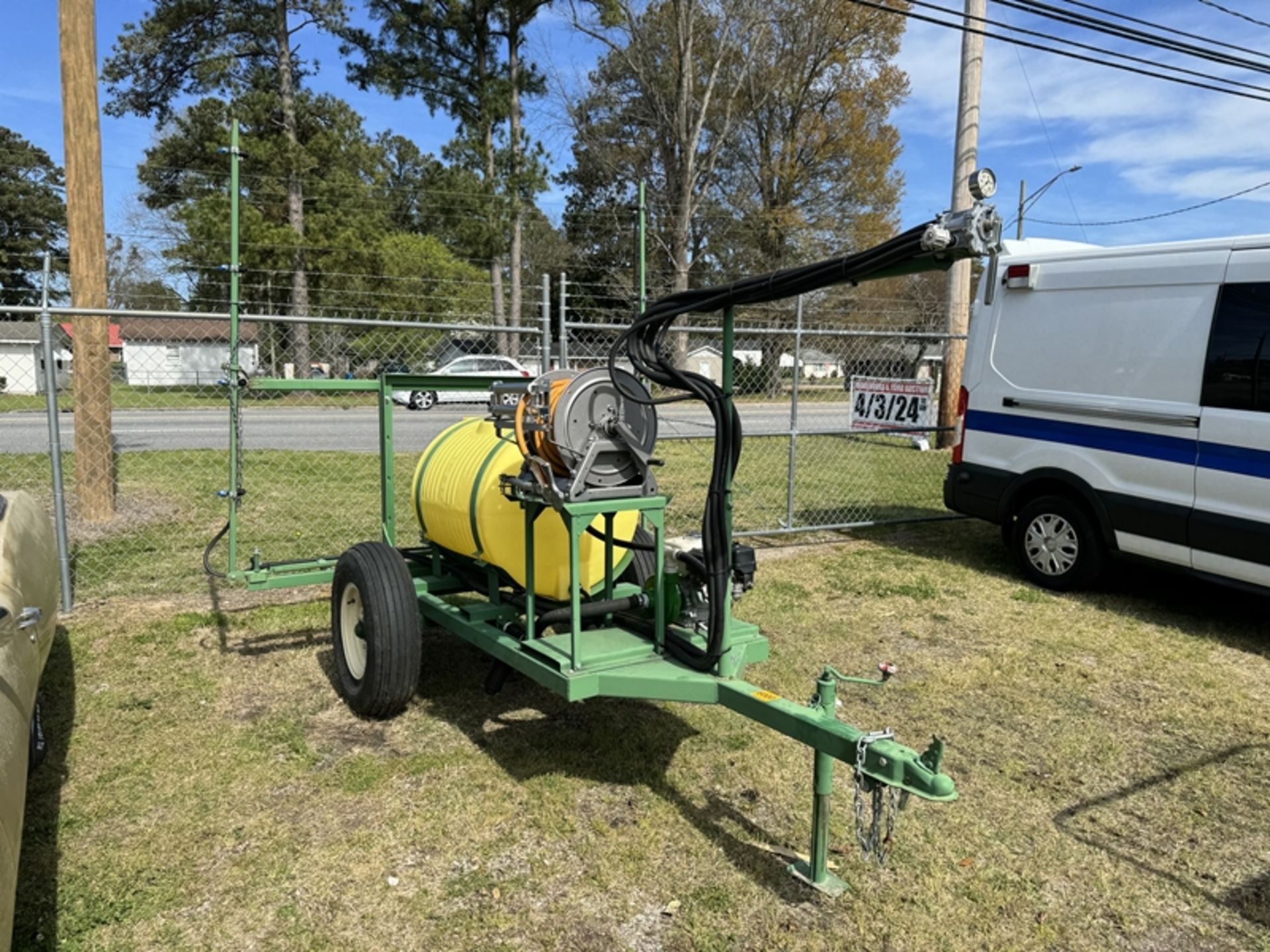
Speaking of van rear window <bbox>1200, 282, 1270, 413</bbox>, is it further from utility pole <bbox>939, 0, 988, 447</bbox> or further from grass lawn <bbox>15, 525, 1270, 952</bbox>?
utility pole <bbox>939, 0, 988, 447</bbox>

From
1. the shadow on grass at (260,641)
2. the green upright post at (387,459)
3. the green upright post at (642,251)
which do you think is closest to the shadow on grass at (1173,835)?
the green upright post at (642,251)

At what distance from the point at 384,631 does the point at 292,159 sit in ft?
62.9

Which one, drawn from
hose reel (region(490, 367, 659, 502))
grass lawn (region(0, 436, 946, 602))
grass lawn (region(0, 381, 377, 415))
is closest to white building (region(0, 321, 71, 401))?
grass lawn (region(0, 381, 377, 415))

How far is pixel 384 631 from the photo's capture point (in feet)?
12.6

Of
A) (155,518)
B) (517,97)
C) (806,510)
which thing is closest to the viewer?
(155,518)

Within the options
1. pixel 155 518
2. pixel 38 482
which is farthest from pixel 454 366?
pixel 155 518

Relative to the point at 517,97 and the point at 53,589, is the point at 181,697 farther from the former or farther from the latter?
the point at 517,97

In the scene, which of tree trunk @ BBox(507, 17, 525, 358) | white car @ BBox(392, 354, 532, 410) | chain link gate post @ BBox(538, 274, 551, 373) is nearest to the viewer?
white car @ BBox(392, 354, 532, 410)

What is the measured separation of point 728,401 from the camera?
3.08 meters

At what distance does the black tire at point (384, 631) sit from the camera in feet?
12.7

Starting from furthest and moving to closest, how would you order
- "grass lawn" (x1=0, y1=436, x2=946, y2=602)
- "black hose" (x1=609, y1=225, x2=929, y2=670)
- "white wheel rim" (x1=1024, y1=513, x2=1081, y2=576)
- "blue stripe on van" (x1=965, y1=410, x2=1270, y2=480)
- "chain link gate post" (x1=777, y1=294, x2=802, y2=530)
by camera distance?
"chain link gate post" (x1=777, y1=294, x2=802, y2=530), "grass lawn" (x1=0, y1=436, x2=946, y2=602), "white wheel rim" (x1=1024, y1=513, x2=1081, y2=576), "blue stripe on van" (x1=965, y1=410, x2=1270, y2=480), "black hose" (x1=609, y1=225, x2=929, y2=670)

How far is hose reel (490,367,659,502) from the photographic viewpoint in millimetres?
3324

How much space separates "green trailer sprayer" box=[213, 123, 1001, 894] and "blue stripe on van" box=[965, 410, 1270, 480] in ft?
8.62

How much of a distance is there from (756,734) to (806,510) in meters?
5.62
